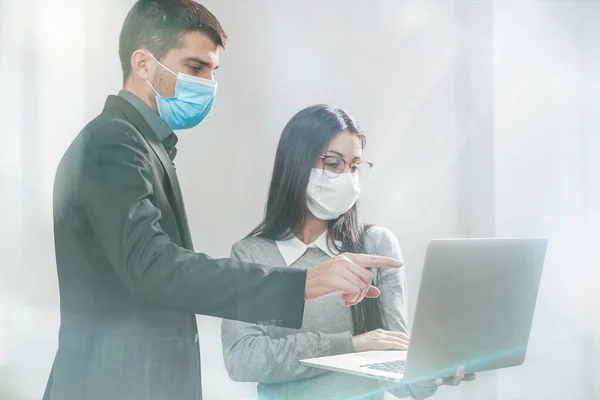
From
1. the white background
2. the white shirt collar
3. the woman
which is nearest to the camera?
the white background

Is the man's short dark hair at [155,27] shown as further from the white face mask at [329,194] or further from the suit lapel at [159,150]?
the white face mask at [329,194]

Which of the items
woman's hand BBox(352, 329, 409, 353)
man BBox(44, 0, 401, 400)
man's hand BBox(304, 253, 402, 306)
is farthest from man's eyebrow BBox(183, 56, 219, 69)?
woman's hand BBox(352, 329, 409, 353)

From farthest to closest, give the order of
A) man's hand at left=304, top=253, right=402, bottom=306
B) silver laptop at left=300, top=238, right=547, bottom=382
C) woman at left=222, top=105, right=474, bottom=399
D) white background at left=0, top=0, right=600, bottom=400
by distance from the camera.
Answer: woman at left=222, top=105, right=474, bottom=399 → white background at left=0, top=0, right=600, bottom=400 → silver laptop at left=300, top=238, right=547, bottom=382 → man's hand at left=304, top=253, right=402, bottom=306

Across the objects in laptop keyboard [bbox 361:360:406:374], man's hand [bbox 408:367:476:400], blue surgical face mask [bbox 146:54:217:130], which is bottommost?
Answer: man's hand [bbox 408:367:476:400]

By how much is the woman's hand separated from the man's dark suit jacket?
44 cm

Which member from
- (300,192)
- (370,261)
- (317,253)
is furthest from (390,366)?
(300,192)

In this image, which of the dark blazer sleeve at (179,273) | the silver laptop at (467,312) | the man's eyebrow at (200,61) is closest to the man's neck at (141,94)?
the man's eyebrow at (200,61)

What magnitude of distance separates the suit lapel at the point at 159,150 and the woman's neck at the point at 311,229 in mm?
417

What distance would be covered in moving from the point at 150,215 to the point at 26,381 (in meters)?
0.53

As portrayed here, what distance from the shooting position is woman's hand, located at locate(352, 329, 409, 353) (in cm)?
173

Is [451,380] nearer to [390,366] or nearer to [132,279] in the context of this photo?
[390,366]

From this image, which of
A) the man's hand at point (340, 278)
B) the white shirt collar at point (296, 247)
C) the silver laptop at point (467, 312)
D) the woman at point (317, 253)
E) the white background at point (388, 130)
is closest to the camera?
the man's hand at point (340, 278)

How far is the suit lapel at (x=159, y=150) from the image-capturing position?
146cm

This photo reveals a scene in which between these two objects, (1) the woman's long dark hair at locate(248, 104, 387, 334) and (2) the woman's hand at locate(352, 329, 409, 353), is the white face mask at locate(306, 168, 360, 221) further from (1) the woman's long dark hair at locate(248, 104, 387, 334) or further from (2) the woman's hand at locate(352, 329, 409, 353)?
(2) the woman's hand at locate(352, 329, 409, 353)
